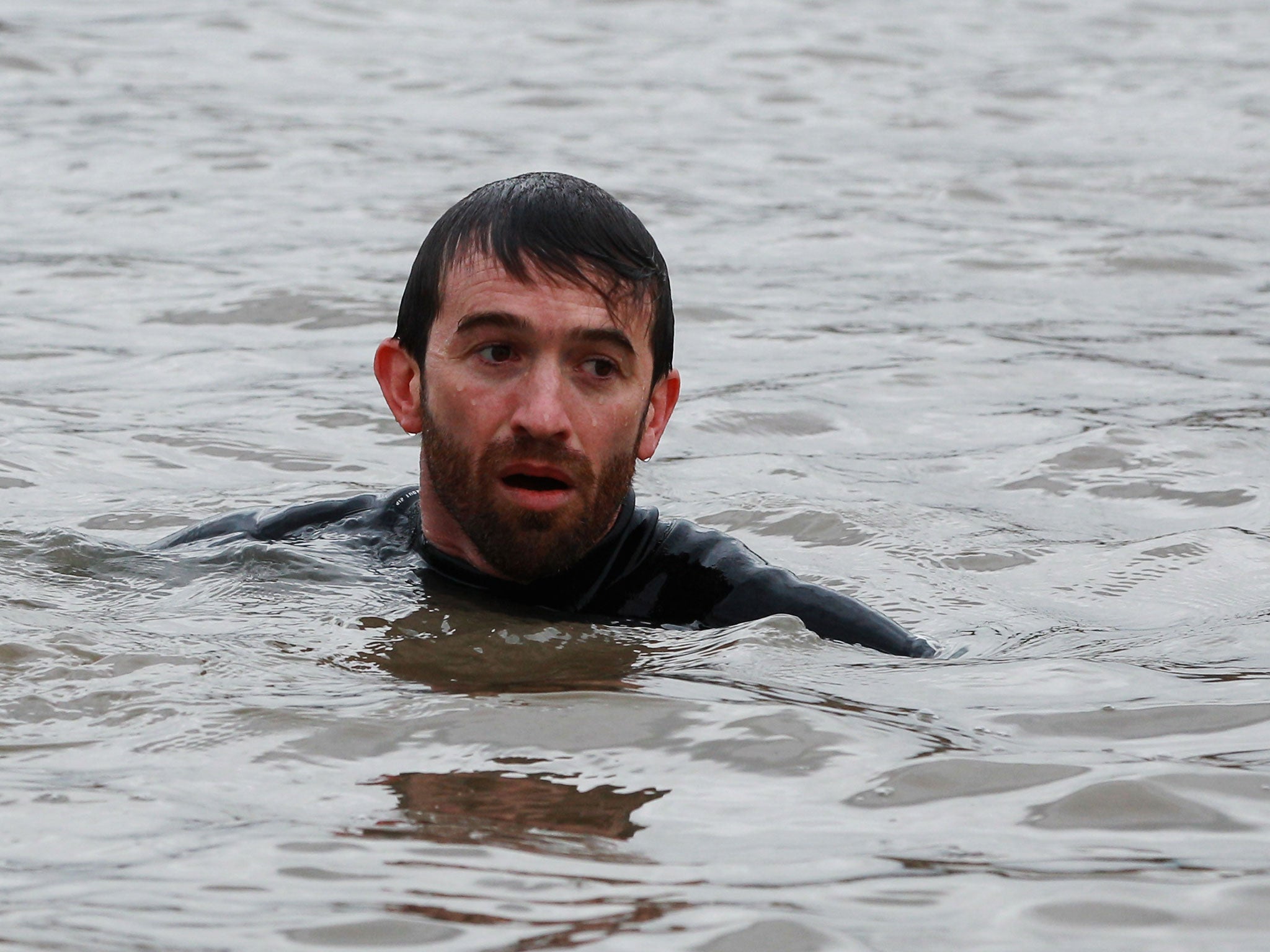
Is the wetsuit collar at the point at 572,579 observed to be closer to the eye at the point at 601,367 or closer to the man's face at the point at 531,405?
the man's face at the point at 531,405

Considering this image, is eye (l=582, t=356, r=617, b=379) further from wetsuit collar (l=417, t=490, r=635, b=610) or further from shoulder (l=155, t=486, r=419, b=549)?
shoulder (l=155, t=486, r=419, b=549)

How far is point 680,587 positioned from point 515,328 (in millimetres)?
743

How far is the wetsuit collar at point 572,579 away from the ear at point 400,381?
330mm

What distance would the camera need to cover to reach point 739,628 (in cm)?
401

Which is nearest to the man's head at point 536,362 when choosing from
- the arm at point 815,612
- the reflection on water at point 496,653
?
the reflection on water at point 496,653

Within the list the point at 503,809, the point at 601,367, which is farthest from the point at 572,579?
the point at 503,809

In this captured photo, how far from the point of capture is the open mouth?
12.8 ft

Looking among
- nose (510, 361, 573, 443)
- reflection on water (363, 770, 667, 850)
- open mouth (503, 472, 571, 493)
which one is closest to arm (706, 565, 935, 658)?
open mouth (503, 472, 571, 493)

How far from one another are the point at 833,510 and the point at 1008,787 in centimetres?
286

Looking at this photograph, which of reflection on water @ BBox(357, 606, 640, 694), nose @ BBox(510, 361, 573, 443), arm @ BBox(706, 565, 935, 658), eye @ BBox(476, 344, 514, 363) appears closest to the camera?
reflection on water @ BBox(357, 606, 640, 694)

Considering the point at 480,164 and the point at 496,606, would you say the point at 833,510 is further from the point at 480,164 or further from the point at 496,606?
the point at 480,164

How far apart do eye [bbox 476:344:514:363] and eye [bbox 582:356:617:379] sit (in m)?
0.16

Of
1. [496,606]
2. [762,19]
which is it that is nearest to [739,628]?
[496,606]

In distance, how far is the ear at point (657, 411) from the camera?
4094mm
